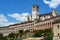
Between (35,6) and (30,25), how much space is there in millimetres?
21537

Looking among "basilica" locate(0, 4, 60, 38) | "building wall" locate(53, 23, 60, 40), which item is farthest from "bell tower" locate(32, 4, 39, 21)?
"building wall" locate(53, 23, 60, 40)

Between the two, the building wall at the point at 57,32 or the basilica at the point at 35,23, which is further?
the basilica at the point at 35,23

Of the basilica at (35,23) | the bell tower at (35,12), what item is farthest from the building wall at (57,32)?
the bell tower at (35,12)

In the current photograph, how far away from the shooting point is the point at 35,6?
102m

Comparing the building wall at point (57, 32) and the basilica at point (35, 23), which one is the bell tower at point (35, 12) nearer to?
the basilica at point (35, 23)

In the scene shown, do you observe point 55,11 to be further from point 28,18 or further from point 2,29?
point 2,29

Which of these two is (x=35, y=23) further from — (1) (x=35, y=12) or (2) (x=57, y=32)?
(2) (x=57, y=32)

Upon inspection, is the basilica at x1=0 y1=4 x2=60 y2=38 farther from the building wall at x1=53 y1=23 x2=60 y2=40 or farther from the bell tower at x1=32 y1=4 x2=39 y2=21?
the building wall at x1=53 y1=23 x2=60 y2=40

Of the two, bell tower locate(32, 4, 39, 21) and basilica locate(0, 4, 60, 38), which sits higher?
bell tower locate(32, 4, 39, 21)

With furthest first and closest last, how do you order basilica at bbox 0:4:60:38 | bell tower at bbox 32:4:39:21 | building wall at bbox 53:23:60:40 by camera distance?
bell tower at bbox 32:4:39:21, basilica at bbox 0:4:60:38, building wall at bbox 53:23:60:40

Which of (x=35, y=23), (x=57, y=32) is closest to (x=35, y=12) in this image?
(x=35, y=23)

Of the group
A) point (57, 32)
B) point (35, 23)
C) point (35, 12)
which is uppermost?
point (35, 12)

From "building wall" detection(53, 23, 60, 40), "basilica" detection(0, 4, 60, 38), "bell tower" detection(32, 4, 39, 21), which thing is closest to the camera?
"building wall" detection(53, 23, 60, 40)

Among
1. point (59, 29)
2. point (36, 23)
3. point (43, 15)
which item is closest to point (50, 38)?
point (59, 29)
